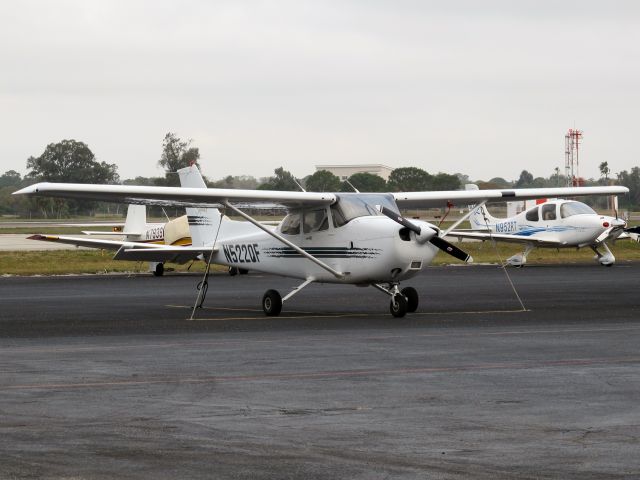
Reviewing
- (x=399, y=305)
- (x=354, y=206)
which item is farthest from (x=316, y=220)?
(x=399, y=305)

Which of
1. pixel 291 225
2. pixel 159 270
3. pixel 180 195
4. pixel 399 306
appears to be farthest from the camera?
pixel 159 270

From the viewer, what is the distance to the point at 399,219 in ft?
63.3

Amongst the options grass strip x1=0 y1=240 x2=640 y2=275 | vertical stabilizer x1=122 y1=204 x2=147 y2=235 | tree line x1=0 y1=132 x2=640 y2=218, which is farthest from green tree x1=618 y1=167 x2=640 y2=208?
vertical stabilizer x1=122 y1=204 x2=147 y2=235

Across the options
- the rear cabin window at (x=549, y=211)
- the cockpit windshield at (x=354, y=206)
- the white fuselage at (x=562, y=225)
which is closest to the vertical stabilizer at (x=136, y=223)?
the white fuselage at (x=562, y=225)

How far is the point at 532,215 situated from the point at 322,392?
2957 centimetres

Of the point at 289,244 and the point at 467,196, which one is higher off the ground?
the point at 467,196

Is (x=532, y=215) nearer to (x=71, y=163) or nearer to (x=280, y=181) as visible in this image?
(x=280, y=181)

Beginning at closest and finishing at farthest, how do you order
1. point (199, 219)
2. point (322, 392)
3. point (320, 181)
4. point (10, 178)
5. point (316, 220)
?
point (322, 392)
point (316, 220)
point (199, 219)
point (320, 181)
point (10, 178)

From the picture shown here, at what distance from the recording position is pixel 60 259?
146 feet

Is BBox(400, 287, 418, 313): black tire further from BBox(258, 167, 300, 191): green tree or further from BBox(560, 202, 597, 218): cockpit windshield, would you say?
BBox(258, 167, 300, 191): green tree

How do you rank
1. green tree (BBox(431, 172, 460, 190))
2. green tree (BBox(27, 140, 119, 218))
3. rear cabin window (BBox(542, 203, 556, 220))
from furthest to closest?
green tree (BBox(27, 140, 119, 218)), green tree (BBox(431, 172, 460, 190)), rear cabin window (BBox(542, 203, 556, 220))

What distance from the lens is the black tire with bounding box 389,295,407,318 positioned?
1922 cm

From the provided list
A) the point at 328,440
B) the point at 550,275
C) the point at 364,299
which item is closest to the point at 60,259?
the point at 550,275

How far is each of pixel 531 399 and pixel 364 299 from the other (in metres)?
14.2
